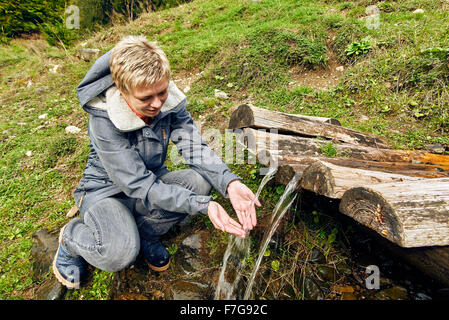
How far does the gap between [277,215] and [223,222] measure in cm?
81

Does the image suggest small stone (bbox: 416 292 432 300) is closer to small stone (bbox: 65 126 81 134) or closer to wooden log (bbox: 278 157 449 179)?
wooden log (bbox: 278 157 449 179)

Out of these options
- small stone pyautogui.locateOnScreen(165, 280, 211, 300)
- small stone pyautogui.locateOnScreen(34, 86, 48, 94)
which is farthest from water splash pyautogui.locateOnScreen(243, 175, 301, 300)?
small stone pyautogui.locateOnScreen(34, 86, 48, 94)

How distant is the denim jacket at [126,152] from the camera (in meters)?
1.82

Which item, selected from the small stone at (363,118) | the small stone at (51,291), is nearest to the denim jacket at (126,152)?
the small stone at (51,291)

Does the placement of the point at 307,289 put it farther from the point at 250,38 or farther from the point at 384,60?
the point at 250,38

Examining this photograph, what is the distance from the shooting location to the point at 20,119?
5223mm

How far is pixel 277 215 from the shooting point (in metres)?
2.39

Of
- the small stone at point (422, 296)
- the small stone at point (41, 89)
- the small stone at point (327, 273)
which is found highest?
the small stone at point (41, 89)

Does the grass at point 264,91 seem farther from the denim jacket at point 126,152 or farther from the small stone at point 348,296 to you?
the denim jacket at point 126,152

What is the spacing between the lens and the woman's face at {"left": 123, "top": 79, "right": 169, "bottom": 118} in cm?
171

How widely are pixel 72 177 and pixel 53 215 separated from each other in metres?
0.72

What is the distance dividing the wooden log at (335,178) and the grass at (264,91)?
77 centimetres

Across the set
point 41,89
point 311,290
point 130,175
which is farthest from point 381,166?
point 41,89
